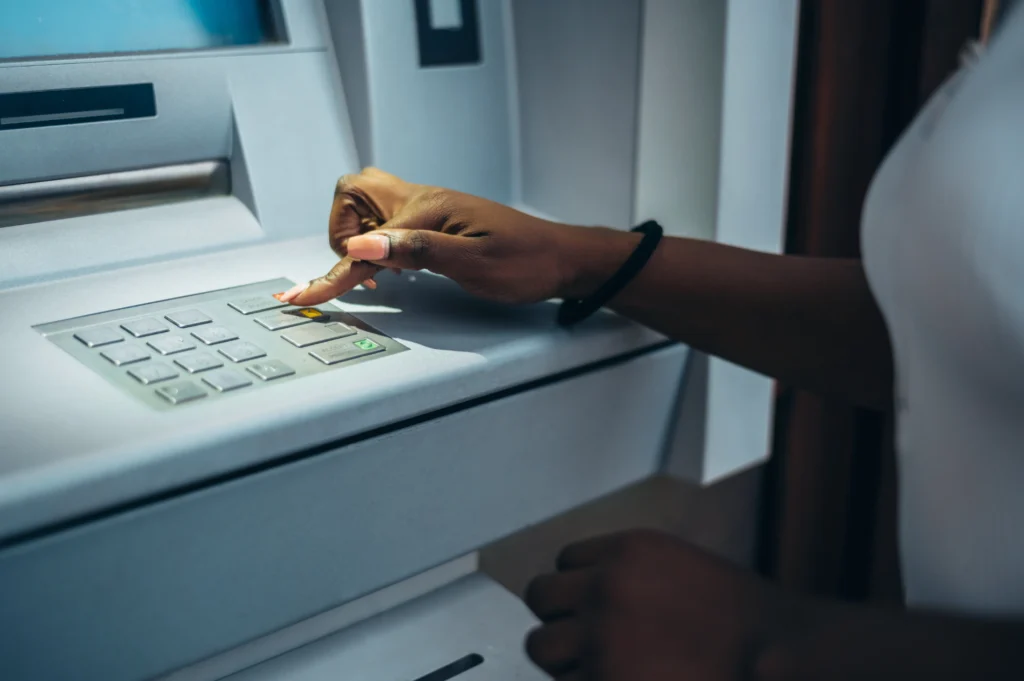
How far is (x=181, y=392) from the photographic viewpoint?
61 centimetres

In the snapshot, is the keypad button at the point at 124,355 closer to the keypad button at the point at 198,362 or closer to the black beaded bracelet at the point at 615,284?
the keypad button at the point at 198,362

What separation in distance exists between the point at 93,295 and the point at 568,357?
1.31ft

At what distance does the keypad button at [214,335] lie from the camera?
2.23 ft

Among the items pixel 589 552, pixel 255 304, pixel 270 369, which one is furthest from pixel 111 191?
pixel 589 552

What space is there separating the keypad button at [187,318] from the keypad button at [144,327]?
0.01 meters

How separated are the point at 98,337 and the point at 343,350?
7.0 inches

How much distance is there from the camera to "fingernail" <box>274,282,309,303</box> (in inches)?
29.8

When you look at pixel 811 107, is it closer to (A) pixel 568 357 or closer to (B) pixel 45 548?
(A) pixel 568 357

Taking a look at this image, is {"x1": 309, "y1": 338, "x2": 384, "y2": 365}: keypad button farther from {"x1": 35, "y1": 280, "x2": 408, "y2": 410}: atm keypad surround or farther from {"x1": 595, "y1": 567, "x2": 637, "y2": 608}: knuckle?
{"x1": 595, "y1": 567, "x2": 637, "y2": 608}: knuckle

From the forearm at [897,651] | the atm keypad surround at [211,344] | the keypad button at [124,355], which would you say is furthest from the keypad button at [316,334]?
the forearm at [897,651]

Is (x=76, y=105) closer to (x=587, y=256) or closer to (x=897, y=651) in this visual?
(x=587, y=256)

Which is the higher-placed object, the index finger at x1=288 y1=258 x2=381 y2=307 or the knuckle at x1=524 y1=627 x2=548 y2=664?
the index finger at x1=288 y1=258 x2=381 y2=307

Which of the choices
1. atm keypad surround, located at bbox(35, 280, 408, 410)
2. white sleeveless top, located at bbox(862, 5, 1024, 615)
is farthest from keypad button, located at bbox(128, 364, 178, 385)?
white sleeveless top, located at bbox(862, 5, 1024, 615)

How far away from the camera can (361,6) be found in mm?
906
